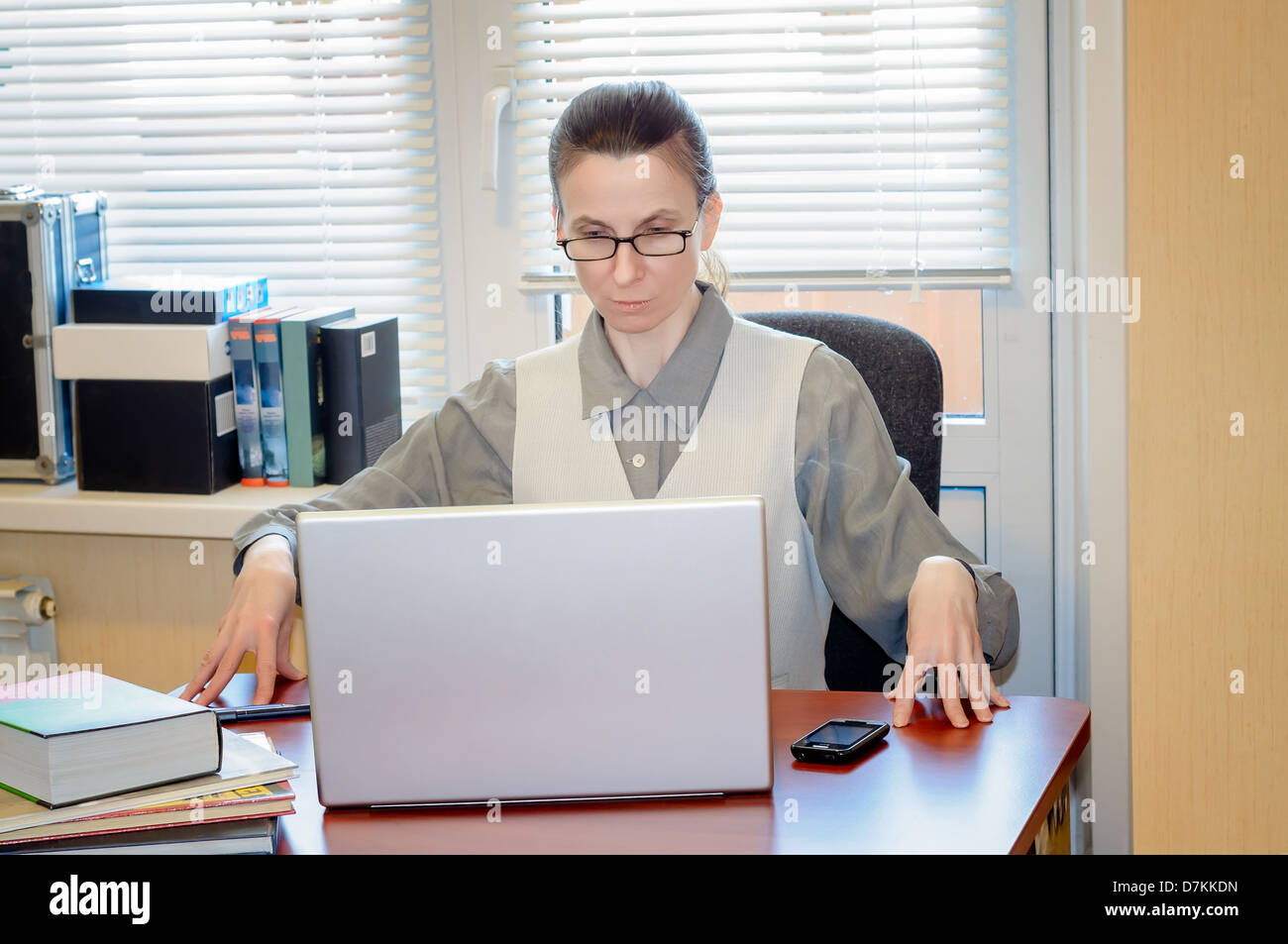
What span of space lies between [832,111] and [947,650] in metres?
1.29

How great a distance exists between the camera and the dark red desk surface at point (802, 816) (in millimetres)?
940

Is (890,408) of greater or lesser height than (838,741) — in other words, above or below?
above

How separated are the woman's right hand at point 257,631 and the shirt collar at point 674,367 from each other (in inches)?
17.6

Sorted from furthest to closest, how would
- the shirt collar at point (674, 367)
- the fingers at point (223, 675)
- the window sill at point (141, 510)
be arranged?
the window sill at point (141, 510) → the shirt collar at point (674, 367) → the fingers at point (223, 675)

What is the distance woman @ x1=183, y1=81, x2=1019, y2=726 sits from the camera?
1.47 m

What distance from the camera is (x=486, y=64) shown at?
236 cm

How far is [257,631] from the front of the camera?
4.24ft

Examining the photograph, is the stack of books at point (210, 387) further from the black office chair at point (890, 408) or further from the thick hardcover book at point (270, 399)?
the black office chair at point (890, 408)

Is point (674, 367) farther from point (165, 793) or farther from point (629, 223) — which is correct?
point (165, 793)

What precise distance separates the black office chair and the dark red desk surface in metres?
0.60

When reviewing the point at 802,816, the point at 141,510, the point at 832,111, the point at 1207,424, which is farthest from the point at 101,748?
the point at 832,111

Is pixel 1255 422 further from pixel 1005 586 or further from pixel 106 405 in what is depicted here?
pixel 106 405

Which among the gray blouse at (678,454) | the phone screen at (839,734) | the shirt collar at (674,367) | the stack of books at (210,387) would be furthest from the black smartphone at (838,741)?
the stack of books at (210,387)
